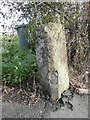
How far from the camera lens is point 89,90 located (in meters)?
3.44

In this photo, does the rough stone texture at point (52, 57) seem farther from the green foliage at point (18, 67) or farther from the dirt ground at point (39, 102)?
the green foliage at point (18, 67)

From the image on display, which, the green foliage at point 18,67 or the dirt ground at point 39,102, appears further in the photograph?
the green foliage at point 18,67

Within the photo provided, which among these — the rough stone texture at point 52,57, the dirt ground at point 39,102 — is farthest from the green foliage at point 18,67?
the rough stone texture at point 52,57

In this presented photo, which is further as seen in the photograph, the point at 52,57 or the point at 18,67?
the point at 18,67

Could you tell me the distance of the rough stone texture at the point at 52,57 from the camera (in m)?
3.27

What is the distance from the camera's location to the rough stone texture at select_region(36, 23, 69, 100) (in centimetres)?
327

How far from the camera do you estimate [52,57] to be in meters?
3.26

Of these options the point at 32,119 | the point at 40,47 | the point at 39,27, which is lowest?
the point at 32,119

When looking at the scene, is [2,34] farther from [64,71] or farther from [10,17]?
[64,71]

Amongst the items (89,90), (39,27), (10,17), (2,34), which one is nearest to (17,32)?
(2,34)

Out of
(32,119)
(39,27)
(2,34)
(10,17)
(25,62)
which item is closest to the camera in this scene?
→ (32,119)

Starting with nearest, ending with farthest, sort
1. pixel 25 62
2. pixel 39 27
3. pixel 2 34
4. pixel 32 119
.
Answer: pixel 32 119 → pixel 39 27 → pixel 25 62 → pixel 2 34

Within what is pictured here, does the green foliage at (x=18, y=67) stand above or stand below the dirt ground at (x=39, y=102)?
above

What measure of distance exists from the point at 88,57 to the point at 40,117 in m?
1.25
